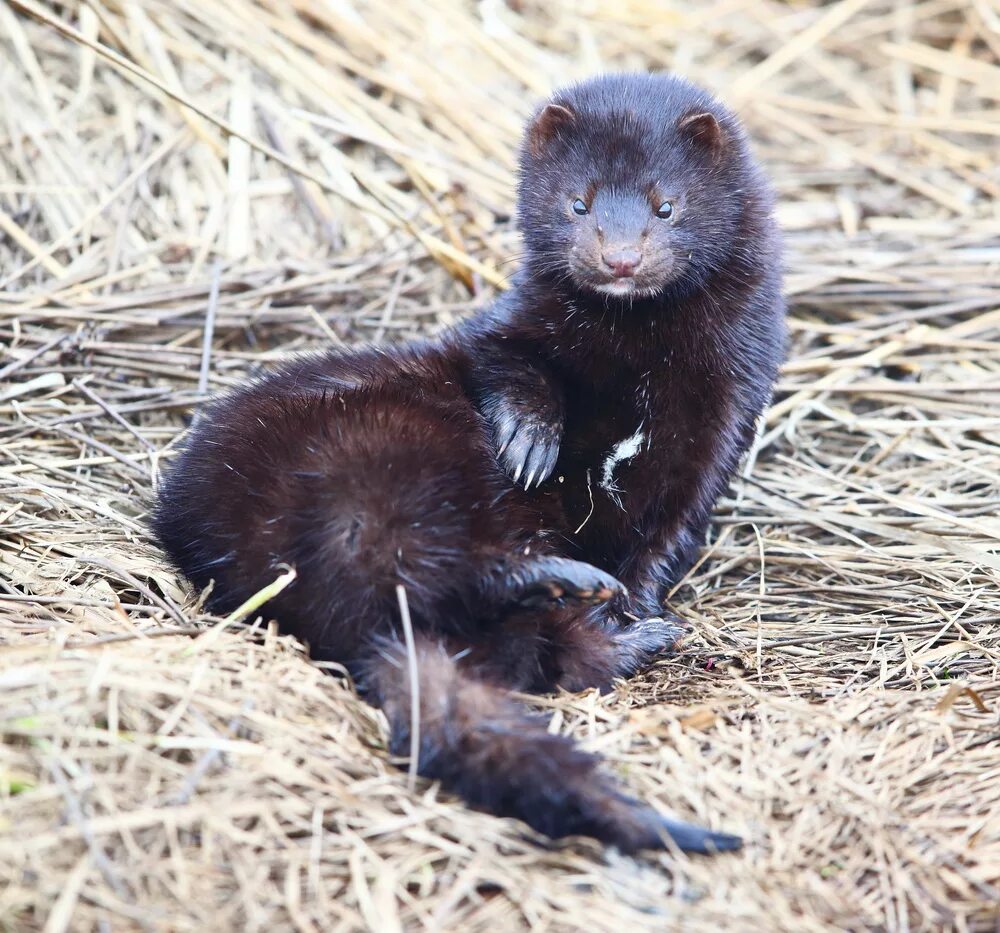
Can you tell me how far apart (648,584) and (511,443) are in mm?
743

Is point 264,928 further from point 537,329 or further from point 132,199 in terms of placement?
point 132,199

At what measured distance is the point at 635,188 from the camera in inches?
160

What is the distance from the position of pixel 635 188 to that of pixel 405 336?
180 centimetres

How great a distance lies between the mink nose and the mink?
0.02m

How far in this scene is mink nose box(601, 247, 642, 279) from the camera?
3908 millimetres

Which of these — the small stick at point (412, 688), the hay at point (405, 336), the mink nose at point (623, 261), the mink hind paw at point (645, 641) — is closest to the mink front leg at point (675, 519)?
the mink hind paw at point (645, 641)

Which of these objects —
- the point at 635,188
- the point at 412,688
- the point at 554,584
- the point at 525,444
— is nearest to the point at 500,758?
the point at 412,688

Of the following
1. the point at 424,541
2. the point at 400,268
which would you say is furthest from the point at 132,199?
the point at 424,541

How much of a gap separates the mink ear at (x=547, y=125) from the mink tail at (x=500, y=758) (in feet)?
6.41

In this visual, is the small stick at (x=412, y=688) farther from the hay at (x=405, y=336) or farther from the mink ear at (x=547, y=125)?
the mink ear at (x=547, y=125)

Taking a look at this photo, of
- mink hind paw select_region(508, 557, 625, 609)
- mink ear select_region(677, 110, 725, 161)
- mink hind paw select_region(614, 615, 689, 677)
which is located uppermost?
mink ear select_region(677, 110, 725, 161)

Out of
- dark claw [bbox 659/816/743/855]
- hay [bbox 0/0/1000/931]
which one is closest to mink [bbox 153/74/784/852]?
hay [bbox 0/0/1000/931]

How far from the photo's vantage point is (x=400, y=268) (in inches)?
227

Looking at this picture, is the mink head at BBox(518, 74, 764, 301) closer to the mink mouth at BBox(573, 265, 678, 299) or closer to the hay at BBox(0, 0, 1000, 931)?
the mink mouth at BBox(573, 265, 678, 299)
